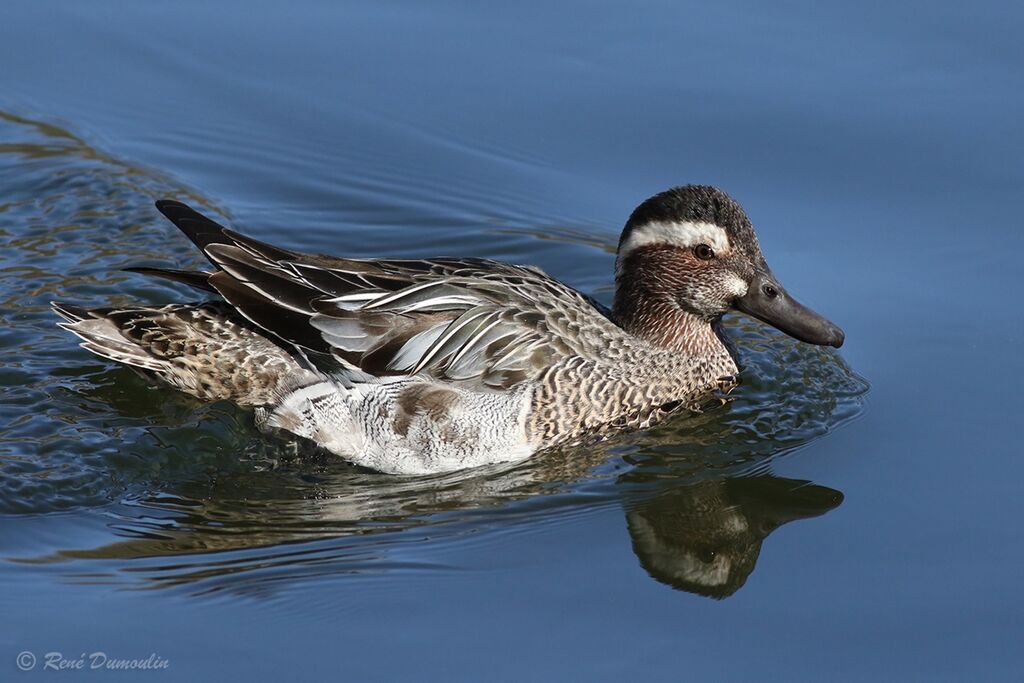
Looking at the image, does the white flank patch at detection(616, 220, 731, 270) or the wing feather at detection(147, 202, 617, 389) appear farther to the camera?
the white flank patch at detection(616, 220, 731, 270)

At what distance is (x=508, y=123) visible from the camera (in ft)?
38.9

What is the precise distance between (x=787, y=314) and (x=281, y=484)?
2921 millimetres

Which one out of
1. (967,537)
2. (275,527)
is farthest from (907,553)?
(275,527)

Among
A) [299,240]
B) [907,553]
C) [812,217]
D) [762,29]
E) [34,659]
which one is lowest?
[34,659]

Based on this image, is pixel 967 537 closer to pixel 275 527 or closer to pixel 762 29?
pixel 275 527

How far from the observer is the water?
723cm

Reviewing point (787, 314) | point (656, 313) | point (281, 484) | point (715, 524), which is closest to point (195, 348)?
point (281, 484)

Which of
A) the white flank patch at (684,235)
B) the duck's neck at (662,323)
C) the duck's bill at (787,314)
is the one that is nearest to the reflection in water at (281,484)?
the duck's neck at (662,323)

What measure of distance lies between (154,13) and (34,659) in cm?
743

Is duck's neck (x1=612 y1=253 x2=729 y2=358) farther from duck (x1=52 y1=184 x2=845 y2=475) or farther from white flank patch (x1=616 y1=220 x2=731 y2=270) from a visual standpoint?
white flank patch (x1=616 y1=220 x2=731 y2=270)

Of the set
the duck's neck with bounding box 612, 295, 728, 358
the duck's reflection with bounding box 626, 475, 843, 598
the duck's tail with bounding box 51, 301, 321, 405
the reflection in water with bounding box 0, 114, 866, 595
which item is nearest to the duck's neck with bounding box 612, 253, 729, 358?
the duck's neck with bounding box 612, 295, 728, 358

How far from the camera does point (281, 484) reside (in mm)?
8430

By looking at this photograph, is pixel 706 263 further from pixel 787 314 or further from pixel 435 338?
pixel 435 338

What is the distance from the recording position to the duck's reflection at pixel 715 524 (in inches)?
302
